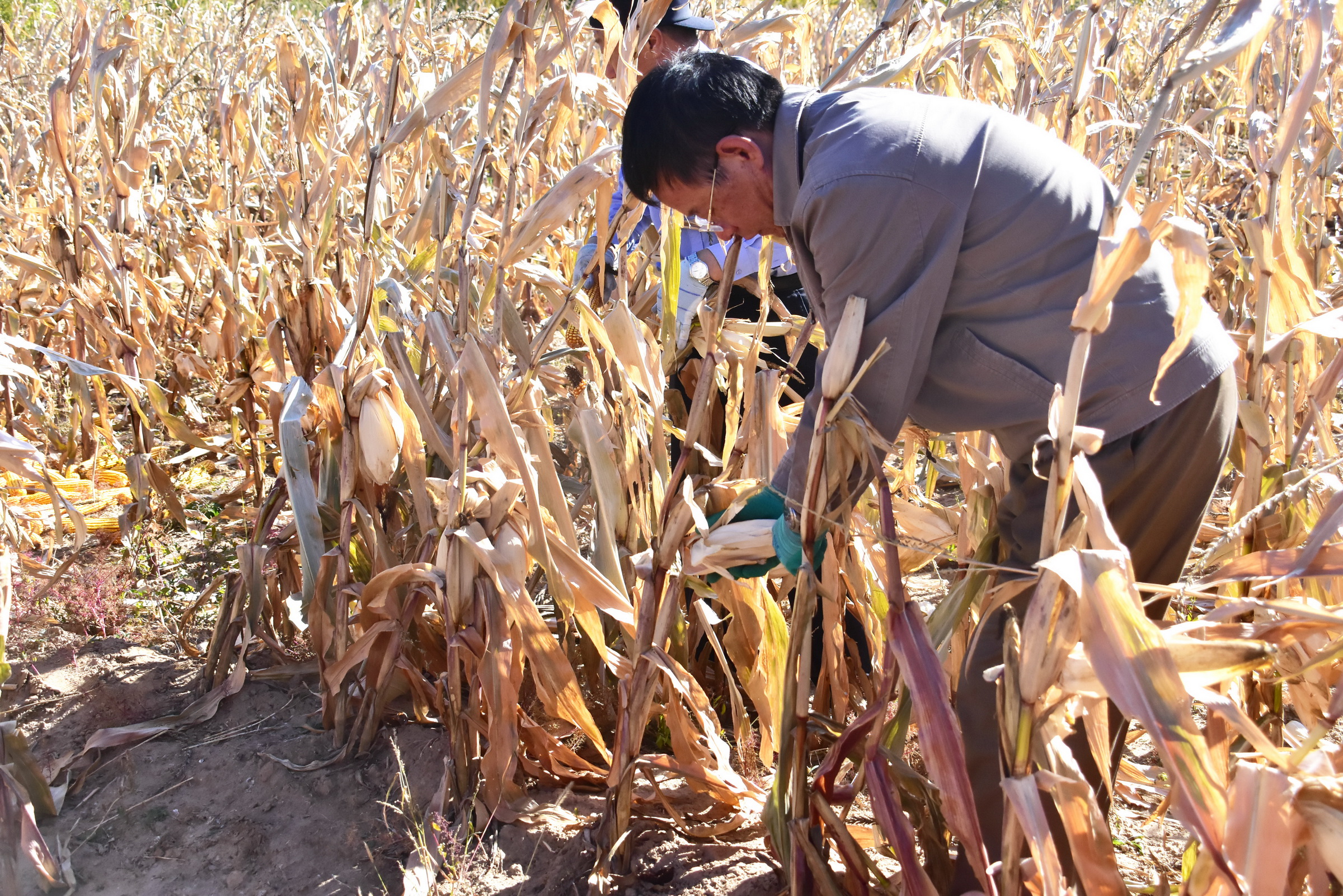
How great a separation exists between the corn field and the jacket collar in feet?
0.66

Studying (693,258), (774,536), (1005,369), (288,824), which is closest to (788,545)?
(774,536)

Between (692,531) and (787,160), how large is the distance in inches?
20.5

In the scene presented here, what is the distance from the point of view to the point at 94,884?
1768mm

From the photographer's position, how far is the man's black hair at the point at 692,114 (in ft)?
4.17

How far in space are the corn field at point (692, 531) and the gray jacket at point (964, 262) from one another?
65mm

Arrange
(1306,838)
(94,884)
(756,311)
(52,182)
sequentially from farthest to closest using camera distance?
(52,182)
(756,311)
(94,884)
(1306,838)

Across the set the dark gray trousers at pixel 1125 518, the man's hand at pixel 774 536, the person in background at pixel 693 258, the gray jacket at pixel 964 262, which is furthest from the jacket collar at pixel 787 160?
the person in background at pixel 693 258

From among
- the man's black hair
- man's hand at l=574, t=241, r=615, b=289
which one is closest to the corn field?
man's hand at l=574, t=241, r=615, b=289

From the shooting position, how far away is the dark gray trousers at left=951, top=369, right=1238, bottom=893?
131 cm

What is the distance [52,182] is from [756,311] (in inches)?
94.9

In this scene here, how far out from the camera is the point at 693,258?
218 cm

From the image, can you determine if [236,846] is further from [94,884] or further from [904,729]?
[904,729]

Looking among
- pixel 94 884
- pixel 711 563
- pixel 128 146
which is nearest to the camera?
pixel 711 563

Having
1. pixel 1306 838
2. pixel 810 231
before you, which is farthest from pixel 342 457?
pixel 1306 838
